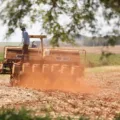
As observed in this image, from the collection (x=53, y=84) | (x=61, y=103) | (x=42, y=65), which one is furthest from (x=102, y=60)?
(x=53, y=84)

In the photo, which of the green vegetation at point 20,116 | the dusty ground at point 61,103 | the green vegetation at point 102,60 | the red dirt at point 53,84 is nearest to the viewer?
the green vegetation at point 102,60

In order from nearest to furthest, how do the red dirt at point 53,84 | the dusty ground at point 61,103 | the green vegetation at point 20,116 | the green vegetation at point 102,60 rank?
the green vegetation at point 102,60
the green vegetation at point 20,116
the dusty ground at point 61,103
the red dirt at point 53,84


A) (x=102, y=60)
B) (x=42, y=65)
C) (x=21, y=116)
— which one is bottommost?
(x=21, y=116)

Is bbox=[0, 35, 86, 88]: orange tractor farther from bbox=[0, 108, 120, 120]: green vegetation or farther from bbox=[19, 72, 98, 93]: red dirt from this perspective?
bbox=[0, 108, 120, 120]: green vegetation

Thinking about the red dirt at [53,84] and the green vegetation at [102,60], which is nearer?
the green vegetation at [102,60]

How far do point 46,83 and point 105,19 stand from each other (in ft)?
33.4

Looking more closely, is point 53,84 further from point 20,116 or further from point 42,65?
point 20,116

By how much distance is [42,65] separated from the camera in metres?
21.1

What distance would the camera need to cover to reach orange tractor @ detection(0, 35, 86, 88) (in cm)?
2067

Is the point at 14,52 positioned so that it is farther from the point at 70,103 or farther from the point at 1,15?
the point at 1,15

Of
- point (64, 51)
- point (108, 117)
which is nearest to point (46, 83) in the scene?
point (64, 51)

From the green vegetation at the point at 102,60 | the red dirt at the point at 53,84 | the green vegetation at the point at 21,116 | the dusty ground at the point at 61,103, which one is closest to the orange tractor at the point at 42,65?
the red dirt at the point at 53,84

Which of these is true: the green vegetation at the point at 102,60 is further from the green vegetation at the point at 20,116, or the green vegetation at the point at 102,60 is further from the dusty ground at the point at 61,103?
the green vegetation at the point at 20,116

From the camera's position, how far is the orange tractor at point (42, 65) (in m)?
20.7
